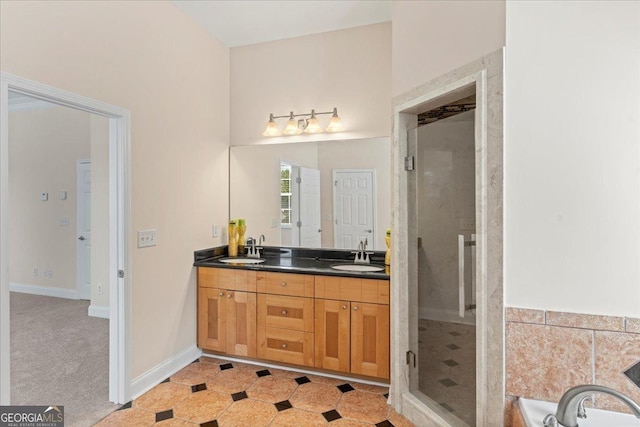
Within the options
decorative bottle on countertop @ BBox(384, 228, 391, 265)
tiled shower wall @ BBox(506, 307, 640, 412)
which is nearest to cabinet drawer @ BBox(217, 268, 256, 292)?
decorative bottle on countertop @ BBox(384, 228, 391, 265)

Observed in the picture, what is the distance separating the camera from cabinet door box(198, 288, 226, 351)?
9.79ft

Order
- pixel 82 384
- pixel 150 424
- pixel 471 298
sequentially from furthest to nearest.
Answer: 1. pixel 82 384
2. pixel 150 424
3. pixel 471 298

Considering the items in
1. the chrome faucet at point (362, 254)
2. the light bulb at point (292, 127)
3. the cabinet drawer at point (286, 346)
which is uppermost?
the light bulb at point (292, 127)

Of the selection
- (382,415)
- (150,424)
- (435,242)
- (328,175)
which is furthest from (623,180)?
(150,424)

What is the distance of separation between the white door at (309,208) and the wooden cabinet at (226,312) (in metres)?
0.67

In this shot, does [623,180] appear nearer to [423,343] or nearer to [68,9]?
[423,343]

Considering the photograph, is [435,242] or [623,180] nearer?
[623,180]

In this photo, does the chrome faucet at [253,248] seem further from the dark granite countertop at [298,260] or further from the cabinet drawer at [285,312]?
the cabinet drawer at [285,312]

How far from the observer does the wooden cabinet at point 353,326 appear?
8.23 feet

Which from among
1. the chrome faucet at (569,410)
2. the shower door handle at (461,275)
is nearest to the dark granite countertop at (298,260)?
the shower door handle at (461,275)

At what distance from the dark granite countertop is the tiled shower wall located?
1.05 meters

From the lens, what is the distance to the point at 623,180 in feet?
4.66

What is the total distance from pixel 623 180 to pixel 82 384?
138 inches

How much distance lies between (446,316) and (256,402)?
1409 millimetres
